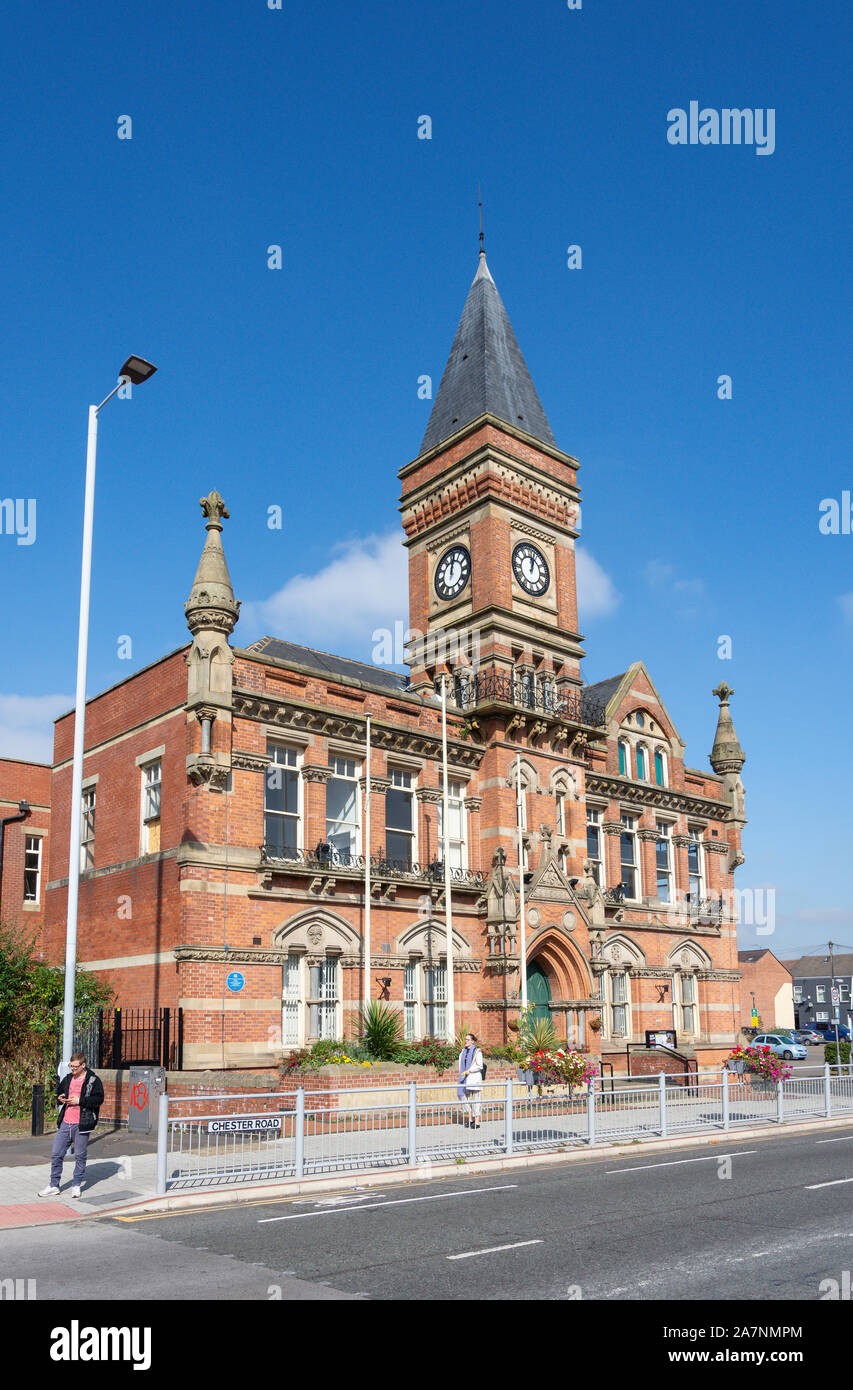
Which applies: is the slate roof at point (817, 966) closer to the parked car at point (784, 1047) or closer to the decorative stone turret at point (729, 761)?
the parked car at point (784, 1047)

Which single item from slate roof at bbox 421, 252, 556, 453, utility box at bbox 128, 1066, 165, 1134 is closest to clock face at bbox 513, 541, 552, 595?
slate roof at bbox 421, 252, 556, 453

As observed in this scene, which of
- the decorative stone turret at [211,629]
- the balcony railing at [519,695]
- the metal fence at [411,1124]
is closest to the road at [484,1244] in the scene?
the metal fence at [411,1124]

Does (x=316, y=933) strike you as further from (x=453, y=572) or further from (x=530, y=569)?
(x=530, y=569)

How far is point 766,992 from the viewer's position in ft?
299

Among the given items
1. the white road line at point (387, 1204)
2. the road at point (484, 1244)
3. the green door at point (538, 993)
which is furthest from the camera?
the green door at point (538, 993)

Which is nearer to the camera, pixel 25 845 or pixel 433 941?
pixel 433 941

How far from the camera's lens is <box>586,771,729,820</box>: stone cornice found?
125 feet

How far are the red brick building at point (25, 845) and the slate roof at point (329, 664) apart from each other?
9273 mm

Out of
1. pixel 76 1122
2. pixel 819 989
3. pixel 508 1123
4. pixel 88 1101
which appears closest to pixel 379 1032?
pixel 508 1123

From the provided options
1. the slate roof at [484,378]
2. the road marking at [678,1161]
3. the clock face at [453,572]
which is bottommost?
the road marking at [678,1161]

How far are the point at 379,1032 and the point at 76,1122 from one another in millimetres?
12398

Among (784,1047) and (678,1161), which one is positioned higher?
(678,1161)

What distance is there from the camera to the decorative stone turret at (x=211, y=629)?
86.5 feet

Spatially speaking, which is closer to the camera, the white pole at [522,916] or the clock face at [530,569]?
the white pole at [522,916]
